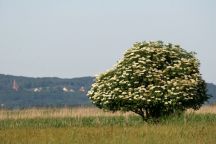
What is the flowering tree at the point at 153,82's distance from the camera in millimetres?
34531

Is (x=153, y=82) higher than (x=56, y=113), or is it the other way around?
(x=153, y=82)

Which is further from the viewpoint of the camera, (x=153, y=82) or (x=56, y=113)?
(x=56, y=113)

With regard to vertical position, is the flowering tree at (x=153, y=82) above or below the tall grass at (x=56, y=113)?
above

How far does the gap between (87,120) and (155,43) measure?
11.1 metres

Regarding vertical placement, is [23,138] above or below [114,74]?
below

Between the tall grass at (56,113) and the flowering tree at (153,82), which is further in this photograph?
the tall grass at (56,113)

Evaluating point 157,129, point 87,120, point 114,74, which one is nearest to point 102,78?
point 114,74

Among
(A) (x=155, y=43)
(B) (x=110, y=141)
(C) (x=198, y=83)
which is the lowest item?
(B) (x=110, y=141)

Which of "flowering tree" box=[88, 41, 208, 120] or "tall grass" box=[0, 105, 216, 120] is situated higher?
"flowering tree" box=[88, 41, 208, 120]

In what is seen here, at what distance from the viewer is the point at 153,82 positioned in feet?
116

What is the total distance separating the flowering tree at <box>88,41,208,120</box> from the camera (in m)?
34.5

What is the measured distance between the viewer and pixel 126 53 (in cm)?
3712

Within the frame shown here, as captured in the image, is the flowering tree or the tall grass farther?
the tall grass

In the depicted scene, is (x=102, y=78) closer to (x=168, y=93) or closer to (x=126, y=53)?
(x=126, y=53)
